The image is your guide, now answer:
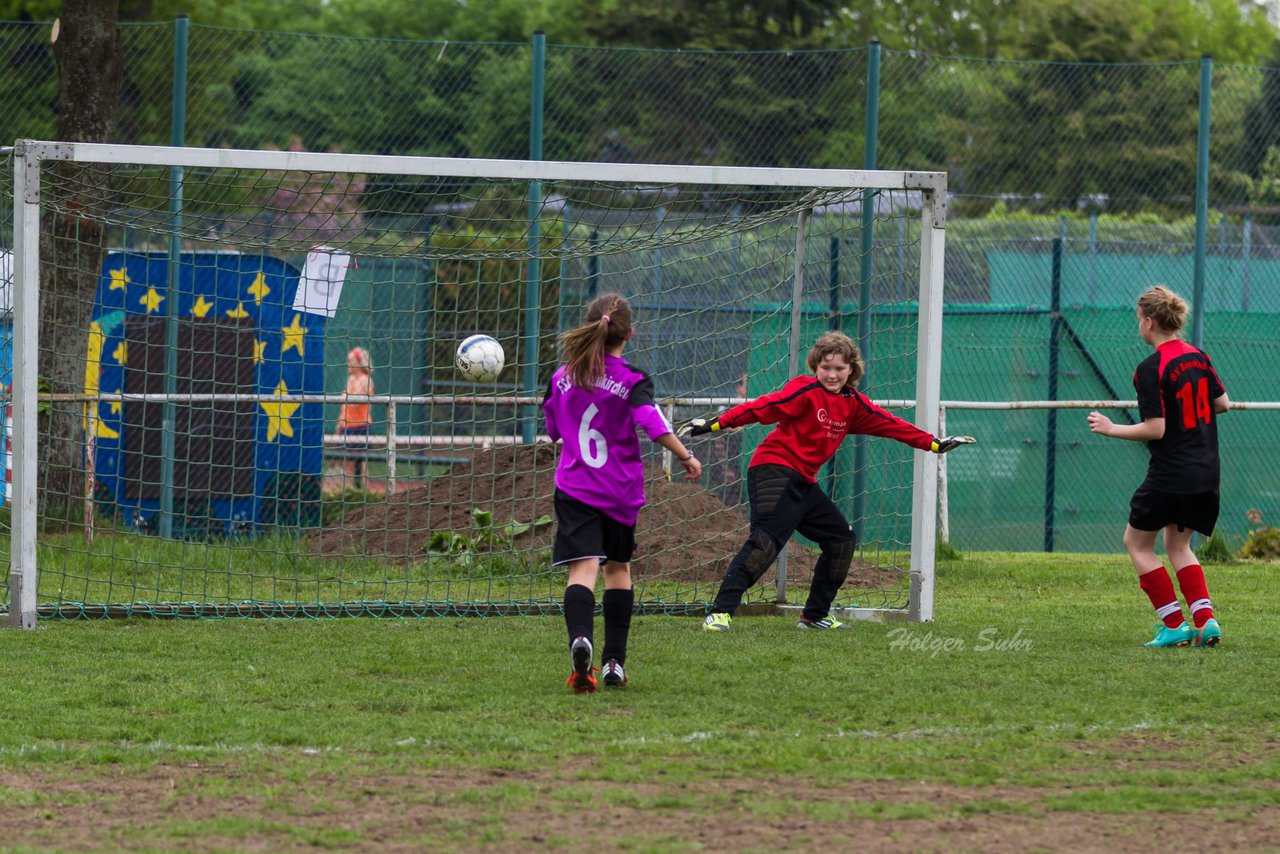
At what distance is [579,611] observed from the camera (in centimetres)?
603

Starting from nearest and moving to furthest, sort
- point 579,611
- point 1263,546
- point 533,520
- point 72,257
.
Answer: point 579,611 < point 533,520 < point 72,257 < point 1263,546

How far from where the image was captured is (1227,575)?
1075 cm

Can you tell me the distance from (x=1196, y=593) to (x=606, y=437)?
307 cm

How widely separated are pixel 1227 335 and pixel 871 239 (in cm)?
454

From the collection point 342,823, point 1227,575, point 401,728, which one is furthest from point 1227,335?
point 342,823

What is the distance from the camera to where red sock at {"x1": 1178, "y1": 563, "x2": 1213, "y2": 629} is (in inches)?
291

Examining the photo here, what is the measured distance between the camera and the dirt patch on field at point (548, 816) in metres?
4.04

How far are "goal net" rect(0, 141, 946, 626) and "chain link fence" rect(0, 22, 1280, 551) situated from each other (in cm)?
45

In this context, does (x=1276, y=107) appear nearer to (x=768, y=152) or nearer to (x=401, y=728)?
(x=768, y=152)

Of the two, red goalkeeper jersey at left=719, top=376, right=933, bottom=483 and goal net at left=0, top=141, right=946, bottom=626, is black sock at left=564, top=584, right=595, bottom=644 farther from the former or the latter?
goal net at left=0, top=141, right=946, bottom=626

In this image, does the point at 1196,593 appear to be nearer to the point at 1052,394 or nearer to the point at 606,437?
the point at 606,437

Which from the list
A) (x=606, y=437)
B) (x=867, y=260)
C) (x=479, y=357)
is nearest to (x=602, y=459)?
(x=606, y=437)

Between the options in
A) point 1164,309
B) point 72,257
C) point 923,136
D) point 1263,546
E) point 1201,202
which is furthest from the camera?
point 923,136

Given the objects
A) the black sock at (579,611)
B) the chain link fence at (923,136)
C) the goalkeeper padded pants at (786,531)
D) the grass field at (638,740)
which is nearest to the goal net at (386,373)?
the chain link fence at (923,136)
